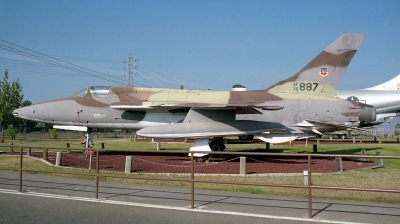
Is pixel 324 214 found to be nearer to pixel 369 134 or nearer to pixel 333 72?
pixel 333 72

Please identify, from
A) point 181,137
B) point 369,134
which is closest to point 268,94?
point 181,137

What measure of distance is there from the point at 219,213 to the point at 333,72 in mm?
14011

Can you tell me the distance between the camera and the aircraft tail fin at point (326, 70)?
18.6m

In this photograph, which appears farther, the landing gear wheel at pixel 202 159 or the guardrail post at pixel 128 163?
the landing gear wheel at pixel 202 159

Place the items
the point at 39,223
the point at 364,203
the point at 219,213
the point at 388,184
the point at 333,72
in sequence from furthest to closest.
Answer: the point at 333,72
the point at 388,184
the point at 364,203
the point at 219,213
the point at 39,223

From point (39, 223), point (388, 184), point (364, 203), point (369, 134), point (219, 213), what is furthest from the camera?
point (369, 134)

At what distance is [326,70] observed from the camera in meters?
18.8

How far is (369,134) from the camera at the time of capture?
57.1 meters

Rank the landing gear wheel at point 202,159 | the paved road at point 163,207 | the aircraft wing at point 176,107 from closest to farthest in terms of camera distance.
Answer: the paved road at point 163,207, the aircraft wing at point 176,107, the landing gear wheel at point 202,159

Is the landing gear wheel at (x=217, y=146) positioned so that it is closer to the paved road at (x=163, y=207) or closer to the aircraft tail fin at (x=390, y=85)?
the paved road at (x=163, y=207)

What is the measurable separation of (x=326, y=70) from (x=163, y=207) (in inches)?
552

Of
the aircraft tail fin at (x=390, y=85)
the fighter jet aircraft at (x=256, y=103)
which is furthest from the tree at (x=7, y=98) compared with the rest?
the aircraft tail fin at (x=390, y=85)

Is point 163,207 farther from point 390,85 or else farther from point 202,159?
point 390,85

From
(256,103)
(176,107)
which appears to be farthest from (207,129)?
(256,103)
